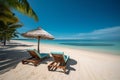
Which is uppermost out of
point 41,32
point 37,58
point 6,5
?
point 6,5

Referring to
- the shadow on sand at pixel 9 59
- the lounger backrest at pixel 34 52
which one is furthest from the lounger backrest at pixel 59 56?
the shadow on sand at pixel 9 59

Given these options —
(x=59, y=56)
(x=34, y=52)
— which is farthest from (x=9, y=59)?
(x=59, y=56)

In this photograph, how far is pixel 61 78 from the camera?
3912 mm

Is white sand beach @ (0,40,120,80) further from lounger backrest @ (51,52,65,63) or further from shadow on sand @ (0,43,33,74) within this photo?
lounger backrest @ (51,52,65,63)

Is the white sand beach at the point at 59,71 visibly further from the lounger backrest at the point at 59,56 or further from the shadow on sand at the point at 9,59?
the lounger backrest at the point at 59,56

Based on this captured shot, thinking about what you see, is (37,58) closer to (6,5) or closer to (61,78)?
(61,78)

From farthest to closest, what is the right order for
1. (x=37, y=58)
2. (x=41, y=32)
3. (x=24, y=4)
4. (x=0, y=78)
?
(x=41, y=32) < (x=37, y=58) < (x=24, y=4) < (x=0, y=78)

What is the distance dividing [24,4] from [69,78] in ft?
12.3

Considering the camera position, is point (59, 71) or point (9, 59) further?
point (9, 59)

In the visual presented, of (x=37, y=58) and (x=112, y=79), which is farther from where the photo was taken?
(x=37, y=58)

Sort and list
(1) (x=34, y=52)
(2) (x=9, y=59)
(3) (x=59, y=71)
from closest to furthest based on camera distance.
Result: (3) (x=59, y=71), (1) (x=34, y=52), (2) (x=9, y=59)

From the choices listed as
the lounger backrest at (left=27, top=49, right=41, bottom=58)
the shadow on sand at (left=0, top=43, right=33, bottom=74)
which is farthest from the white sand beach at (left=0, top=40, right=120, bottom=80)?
the lounger backrest at (left=27, top=49, right=41, bottom=58)

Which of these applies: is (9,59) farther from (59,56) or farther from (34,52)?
(59,56)

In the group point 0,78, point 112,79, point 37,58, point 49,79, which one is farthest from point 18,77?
point 112,79
